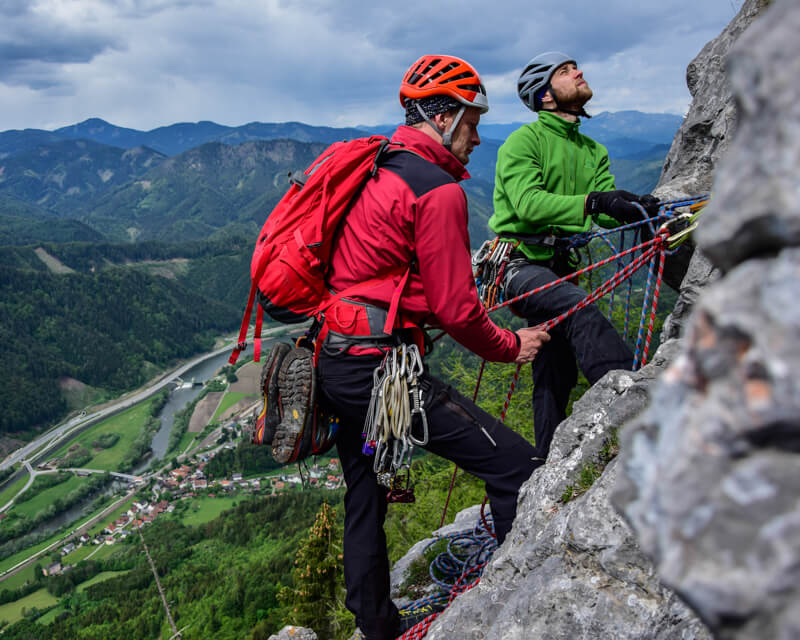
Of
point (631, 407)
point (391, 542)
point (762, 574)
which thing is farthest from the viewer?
point (391, 542)

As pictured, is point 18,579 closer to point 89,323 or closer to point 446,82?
point 446,82

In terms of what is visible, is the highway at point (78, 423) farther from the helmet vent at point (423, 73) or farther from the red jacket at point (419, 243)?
the helmet vent at point (423, 73)

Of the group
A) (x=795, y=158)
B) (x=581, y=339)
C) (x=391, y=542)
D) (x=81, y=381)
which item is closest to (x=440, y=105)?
(x=581, y=339)

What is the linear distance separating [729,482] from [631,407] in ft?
7.70

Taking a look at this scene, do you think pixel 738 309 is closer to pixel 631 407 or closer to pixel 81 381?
pixel 631 407

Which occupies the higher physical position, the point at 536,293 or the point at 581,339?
the point at 536,293

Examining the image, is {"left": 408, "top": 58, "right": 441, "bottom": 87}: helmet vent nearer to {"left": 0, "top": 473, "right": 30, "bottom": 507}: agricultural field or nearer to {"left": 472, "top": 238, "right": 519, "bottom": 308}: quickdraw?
{"left": 472, "top": 238, "right": 519, "bottom": 308}: quickdraw

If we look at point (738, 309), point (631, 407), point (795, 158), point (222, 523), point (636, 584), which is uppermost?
point (795, 158)

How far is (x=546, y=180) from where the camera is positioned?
439 centimetres

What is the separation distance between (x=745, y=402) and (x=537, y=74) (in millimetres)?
4305

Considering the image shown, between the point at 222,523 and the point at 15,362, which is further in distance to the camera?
the point at 15,362

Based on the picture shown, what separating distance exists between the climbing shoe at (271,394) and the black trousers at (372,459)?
0.30 metres

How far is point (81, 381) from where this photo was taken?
435 feet

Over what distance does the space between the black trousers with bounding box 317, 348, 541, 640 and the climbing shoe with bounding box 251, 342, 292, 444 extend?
0.30 meters
